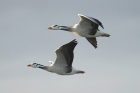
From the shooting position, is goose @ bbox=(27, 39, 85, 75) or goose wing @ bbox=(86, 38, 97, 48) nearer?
goose @ bbox=(27, 39, 85, 75)

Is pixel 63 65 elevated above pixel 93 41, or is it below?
below

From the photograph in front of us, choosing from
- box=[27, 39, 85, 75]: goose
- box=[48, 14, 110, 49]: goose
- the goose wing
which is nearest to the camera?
box=[48, 14, 110, 49]: goose

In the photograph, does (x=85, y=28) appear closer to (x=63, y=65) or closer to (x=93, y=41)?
(x=93, y=41)

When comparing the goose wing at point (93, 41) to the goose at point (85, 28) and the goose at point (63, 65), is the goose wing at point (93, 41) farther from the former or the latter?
the goose at point (63, 65)

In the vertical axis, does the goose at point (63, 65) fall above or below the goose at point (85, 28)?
below

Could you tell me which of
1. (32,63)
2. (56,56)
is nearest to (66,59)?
(56,56)

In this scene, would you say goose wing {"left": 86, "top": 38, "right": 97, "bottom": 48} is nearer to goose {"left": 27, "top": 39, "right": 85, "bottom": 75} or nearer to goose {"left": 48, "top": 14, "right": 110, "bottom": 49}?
goose {"left": 48, "top": 14, "right": 110, "bottom": 49}

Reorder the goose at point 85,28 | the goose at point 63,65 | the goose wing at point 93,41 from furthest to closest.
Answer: the goose wing at point 93,41, the goose at point 63,65, the goose at point 85,28

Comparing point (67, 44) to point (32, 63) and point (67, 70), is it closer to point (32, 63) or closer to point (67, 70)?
point (67, 70)

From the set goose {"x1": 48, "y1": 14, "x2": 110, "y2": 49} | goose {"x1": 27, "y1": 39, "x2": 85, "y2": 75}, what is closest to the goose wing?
goose {"x1": 48, "y1": 14, "x2": 110, "y2": 49}

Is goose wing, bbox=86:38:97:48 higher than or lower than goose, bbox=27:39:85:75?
higher

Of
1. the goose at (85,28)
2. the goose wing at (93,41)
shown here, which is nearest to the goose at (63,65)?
the goose at (85,28)

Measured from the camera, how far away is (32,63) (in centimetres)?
5712

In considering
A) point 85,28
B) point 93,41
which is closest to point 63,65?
point 85,28
